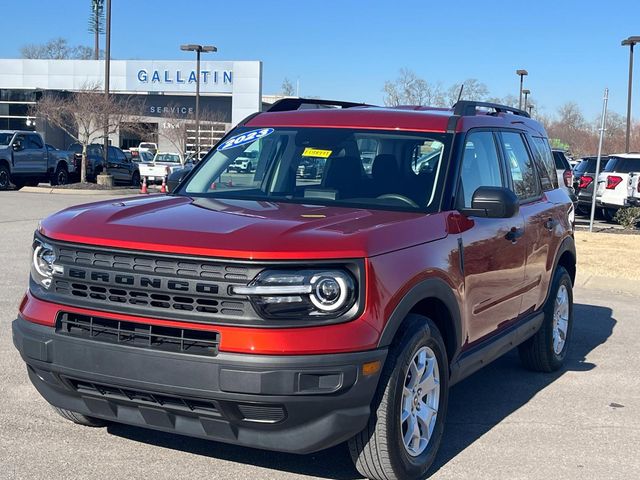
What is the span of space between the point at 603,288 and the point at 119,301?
8956mm

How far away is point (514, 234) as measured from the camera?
568 centimetres

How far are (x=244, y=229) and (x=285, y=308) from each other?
455 mm

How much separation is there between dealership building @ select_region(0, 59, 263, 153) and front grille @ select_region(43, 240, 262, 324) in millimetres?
49872

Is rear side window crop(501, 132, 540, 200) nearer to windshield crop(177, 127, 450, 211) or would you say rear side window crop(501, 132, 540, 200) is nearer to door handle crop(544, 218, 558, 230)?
door handle crop(544, 218, 558, 230)

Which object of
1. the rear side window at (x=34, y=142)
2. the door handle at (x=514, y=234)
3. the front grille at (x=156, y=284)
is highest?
the rear side window at (x=34, y=142)

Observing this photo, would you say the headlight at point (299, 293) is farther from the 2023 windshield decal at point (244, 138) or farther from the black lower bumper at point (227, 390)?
the 2023 windshield decal at point (244, 138)

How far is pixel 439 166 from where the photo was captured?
16.9ft

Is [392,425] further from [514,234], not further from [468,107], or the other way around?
[468,107]

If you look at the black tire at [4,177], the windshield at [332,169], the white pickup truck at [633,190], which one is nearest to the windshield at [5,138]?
the black tire at [4,177]

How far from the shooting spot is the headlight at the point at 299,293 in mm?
3746

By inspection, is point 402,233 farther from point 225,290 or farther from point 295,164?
point 295,164

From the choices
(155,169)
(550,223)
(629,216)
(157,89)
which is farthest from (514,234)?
(157,89)

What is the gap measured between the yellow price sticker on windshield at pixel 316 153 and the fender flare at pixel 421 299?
51.2 inches

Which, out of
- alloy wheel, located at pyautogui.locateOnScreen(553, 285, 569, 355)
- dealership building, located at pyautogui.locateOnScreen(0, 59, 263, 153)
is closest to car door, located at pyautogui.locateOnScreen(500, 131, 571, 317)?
alloy wheel, located at pyautogui.locateOnScreen(553, 285, 569, 355)
